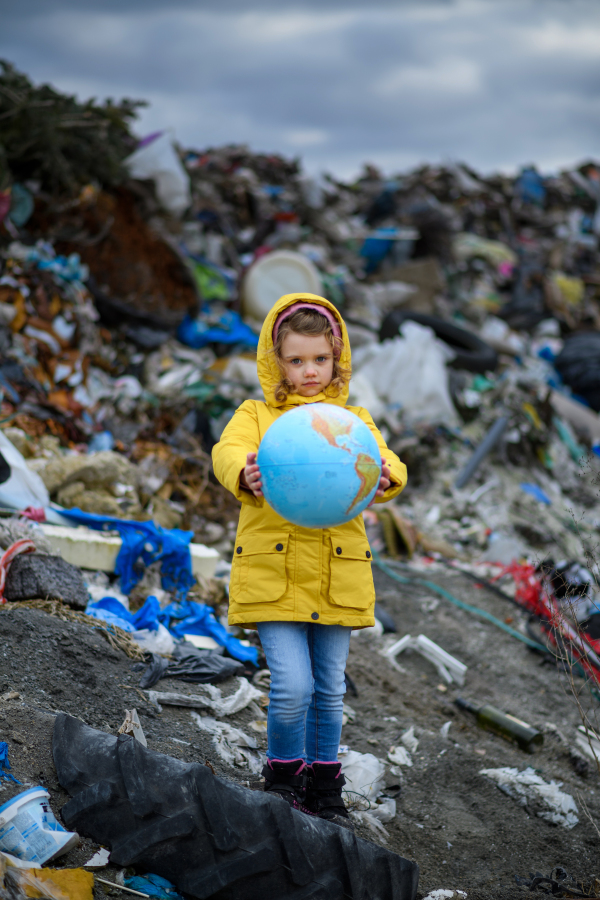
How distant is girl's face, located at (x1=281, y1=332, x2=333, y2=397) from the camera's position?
227 cm

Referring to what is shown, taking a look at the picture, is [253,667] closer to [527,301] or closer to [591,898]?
[591,898]

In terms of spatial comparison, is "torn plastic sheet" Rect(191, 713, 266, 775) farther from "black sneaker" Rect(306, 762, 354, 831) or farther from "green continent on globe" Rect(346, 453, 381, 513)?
"green continent on globe" Rect(346, 453, 381, 513)

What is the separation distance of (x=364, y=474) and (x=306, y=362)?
19.4 inches

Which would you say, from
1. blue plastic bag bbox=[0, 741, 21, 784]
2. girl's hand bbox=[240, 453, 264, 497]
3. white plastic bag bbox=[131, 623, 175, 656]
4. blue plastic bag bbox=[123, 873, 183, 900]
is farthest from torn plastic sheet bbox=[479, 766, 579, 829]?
blue plastic bag bbox=[0, 741, 21, 784]

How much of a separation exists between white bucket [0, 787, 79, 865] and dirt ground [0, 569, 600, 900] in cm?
7

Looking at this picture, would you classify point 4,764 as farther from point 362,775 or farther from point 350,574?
point 362,775

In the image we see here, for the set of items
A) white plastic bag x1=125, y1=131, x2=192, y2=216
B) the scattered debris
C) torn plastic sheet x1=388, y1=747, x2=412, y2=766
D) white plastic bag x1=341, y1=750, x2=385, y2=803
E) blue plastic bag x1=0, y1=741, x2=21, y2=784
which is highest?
white plastic bag x1=125, y1=131, x2=192, y2=216

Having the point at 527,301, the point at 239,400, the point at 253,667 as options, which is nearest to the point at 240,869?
the point at 253,667

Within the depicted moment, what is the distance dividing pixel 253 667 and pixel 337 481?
1698 millimetres

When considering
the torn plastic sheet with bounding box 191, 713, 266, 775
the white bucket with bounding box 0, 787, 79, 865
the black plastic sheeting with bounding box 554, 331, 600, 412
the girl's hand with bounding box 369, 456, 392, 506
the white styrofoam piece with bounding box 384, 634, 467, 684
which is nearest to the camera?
the white bucket with bounding box 0, 787, 79, 865

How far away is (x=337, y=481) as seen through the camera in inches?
75.0

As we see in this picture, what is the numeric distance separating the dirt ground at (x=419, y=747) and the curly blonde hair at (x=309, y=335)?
1230 mm

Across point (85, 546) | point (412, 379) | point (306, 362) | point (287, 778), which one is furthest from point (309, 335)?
point (412, 379)

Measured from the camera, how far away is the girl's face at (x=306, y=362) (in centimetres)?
227
